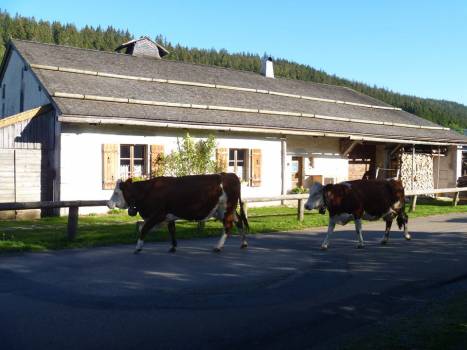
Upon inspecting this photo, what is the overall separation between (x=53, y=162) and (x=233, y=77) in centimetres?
1322

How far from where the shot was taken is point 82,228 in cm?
1390

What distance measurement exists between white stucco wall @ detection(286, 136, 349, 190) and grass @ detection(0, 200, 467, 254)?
5.37m

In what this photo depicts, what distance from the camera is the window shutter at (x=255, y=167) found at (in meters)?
21.8

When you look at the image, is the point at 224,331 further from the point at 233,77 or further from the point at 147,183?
the point at 233,77

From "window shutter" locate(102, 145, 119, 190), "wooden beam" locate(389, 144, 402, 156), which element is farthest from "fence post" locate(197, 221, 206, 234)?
"wooden beam" locate(389, 144, 402, 156)

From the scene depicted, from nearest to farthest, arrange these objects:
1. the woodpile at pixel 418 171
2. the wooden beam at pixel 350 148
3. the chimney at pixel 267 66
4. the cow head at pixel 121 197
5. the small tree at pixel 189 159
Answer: the cow head at pixel 121 197 → the small tree at pixel 189 159 → the wooden beam at pixel 350 148 → the woodpile at pixel 418 171 → the chimney at pixel 267 66

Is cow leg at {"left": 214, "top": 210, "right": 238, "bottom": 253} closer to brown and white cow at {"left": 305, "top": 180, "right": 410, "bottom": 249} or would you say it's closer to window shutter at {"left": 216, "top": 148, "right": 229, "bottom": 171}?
brown and white cow at {"left": 305, "top": 180, "right": 410, "bottom": 249}

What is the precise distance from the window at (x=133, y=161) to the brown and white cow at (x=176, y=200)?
8643 millimetres

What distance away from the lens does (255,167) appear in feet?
72.0

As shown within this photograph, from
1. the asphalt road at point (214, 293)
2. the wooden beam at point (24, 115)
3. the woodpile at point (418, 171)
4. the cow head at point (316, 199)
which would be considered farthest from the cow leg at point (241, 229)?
the woodpile at point (418, 171)

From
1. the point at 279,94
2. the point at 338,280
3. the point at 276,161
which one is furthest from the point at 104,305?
the point at 279,94

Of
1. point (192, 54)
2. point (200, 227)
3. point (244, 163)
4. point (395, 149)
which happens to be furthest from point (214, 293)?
point (192, 54)

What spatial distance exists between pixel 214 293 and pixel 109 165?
1185 cm

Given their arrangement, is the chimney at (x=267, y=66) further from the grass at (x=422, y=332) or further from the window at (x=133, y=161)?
the grass at (x=422, y=332)
